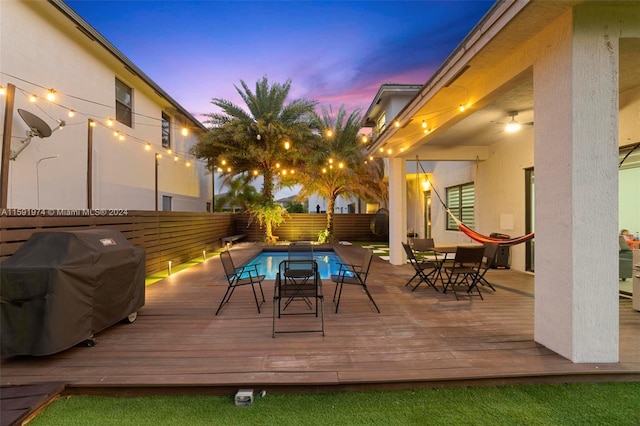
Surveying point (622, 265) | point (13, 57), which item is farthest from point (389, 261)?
point (13, 57)

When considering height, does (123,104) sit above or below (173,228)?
above

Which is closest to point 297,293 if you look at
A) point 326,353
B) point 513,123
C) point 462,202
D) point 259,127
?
point 326,353

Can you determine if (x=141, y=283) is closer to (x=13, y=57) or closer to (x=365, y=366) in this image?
(x=365, y=366)

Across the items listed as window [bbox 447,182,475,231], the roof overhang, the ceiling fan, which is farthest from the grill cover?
window [bbox 447,182,475,231]

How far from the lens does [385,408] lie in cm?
224

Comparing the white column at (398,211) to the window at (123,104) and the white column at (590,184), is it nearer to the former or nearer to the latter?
the white column at (590,184)

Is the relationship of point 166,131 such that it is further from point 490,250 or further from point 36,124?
point 490,250

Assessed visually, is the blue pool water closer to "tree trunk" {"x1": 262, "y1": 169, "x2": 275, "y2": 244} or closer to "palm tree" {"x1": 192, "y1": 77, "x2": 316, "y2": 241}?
"tree trunk" {"x1": 262, "y1": 169, "x2": 275, "y2": 244}

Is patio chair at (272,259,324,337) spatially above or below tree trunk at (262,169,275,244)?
below

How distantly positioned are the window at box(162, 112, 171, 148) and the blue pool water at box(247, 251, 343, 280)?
5.89m

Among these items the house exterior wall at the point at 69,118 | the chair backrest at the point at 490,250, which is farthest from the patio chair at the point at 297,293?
the house exterior wall at the point at 69,118

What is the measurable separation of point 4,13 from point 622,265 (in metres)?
11.6

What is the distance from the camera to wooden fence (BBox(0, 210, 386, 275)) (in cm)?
388

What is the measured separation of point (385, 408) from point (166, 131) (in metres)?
12.8
